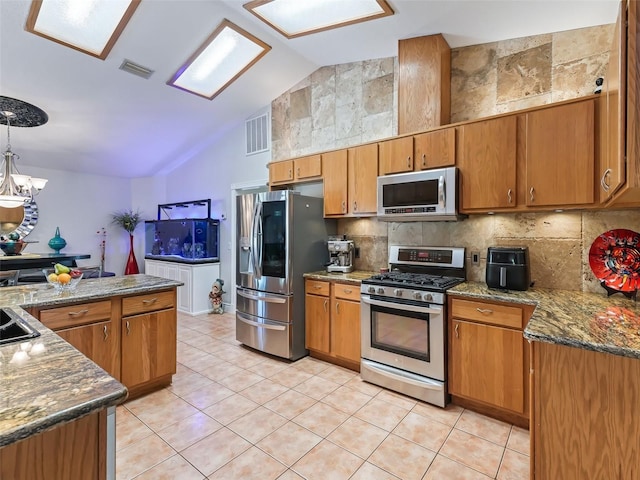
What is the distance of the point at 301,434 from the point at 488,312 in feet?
5.19

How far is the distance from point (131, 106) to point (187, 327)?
312cm

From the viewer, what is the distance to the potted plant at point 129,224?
272 inches

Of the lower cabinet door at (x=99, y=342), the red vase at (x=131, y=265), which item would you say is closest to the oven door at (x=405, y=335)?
the lower cabinet door at (x=99, y=342)

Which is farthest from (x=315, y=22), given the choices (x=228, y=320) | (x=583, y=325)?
(x=228, y=320)

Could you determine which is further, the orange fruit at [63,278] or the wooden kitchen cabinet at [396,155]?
the wooden kitchen cabinet at [396,155]

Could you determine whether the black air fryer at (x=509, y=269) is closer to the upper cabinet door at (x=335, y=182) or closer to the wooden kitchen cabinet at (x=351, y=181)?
the wooden kitchen cabinet at (x=351, y=181)

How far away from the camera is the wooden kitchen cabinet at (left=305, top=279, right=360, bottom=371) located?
3.15 metres

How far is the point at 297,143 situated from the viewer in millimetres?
4496

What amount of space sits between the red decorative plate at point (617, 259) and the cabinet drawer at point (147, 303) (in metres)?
3.39

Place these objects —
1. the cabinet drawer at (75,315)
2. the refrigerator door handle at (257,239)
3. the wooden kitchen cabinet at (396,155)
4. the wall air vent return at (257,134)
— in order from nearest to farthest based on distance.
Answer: the cabinet drawer at (75,315), the wooden kitchen cabinet at (396,155), the refrigerator door handle at (257,239), the wall air vent return at (257,134)

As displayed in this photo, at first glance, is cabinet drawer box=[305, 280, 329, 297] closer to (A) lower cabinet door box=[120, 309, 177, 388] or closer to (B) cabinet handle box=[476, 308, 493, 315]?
(A) lower cabinet door box=[120, 309, 177, 388]

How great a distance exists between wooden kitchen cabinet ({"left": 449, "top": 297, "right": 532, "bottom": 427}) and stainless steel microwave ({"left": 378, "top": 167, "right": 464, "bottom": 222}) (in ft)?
2.53

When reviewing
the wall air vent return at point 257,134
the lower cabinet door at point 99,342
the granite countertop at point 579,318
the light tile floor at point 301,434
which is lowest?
the light tile floor at point 301,434

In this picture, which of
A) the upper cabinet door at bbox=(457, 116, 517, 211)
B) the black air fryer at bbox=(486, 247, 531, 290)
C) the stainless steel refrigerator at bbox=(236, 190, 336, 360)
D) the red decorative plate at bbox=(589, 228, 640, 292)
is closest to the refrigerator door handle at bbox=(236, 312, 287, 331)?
the stainless steel refrigerator at bbox=(236, 190, 336, 360)
